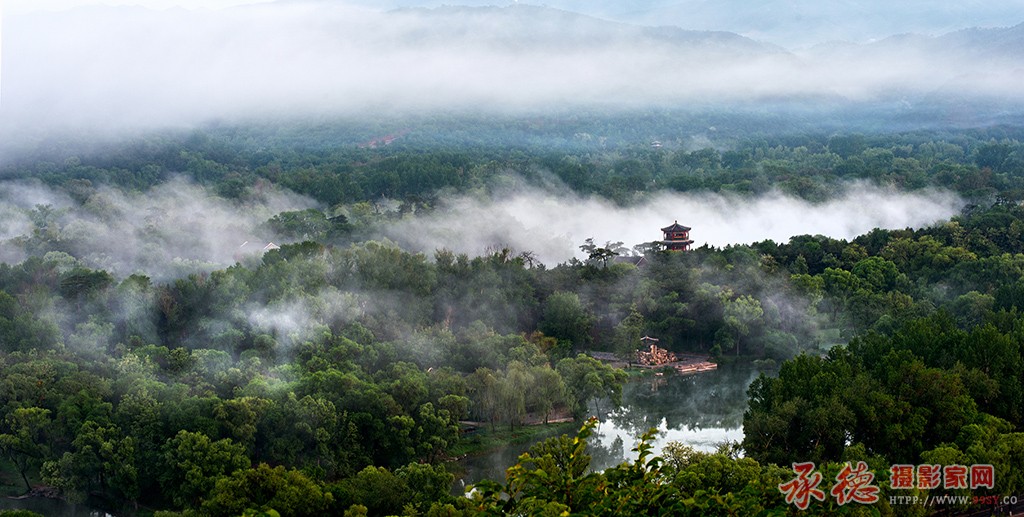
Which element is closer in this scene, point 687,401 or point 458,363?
point 458,363

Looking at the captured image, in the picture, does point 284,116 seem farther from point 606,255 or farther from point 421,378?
point 421,378

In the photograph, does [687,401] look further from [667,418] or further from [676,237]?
[676,237]

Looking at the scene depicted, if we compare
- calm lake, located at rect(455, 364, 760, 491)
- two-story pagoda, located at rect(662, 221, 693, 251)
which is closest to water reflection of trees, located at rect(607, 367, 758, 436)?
calm lake, located at rect(455, 364, 760, 491)

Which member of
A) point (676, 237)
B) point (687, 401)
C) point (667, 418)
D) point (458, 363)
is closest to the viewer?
point (458, 363)

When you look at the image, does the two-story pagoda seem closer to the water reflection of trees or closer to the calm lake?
the calm lake

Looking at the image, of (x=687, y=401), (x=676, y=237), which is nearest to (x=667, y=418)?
(x=687, y=401)

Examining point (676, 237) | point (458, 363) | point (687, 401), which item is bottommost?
point (687, 401)

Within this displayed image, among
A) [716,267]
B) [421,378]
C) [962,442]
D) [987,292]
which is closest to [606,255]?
[716,267]
